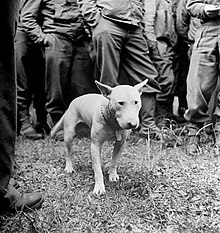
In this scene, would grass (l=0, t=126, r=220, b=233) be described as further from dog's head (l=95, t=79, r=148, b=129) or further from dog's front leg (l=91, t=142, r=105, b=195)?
dog's head (l=95, t=79, r=148, b=129)

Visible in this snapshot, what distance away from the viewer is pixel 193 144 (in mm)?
5371

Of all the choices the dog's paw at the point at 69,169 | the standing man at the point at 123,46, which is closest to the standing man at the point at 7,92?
the dog's paw at the point at 69,169

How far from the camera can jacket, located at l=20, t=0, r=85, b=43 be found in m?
6.13

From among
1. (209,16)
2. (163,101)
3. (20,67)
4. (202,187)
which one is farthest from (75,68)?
(202,187)

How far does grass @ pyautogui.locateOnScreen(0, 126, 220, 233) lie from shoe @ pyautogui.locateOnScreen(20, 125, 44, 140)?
2.88 feet

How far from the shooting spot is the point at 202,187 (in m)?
4.14

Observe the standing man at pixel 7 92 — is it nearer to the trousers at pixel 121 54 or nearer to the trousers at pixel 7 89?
the trousers at pixel 7 89

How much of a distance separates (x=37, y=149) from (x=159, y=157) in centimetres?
153

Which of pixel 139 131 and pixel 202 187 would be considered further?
pixel 139 131

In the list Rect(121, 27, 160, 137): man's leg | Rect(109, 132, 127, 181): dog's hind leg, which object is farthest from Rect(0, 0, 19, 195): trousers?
Rect(121, 27, 160, 137): man's leg

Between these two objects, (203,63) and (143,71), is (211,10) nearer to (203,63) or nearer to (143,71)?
(203,63)

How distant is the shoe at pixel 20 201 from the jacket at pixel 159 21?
3092mm

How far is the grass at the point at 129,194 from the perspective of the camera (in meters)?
3.49

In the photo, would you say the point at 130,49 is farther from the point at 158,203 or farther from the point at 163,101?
the point at 158,203
